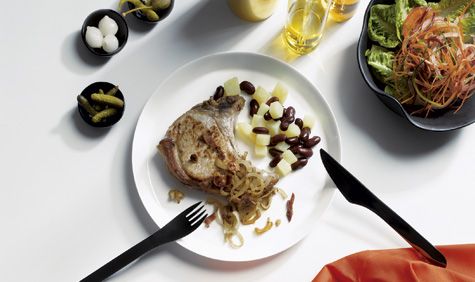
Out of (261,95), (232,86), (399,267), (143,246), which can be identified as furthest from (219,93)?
(399,267)

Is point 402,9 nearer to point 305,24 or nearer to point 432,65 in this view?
point 432,65

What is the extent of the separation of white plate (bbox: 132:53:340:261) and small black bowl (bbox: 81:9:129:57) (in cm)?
25

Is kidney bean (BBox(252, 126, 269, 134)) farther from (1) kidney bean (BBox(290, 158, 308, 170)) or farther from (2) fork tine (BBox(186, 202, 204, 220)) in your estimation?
(2) fork tine (BBox(186, 202, 204, 220))

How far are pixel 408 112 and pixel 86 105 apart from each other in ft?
3.81

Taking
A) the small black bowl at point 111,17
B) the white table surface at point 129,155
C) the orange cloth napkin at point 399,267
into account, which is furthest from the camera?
the small black bowl at point 111,17

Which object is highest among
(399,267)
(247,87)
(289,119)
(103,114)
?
(103,114)

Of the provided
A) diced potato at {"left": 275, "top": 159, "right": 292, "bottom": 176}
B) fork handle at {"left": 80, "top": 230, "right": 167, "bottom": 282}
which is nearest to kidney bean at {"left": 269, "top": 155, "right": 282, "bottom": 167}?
diced potato at {"left": 275, "top": 159, "right": 292, "bottom": 176}

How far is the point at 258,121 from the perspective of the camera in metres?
2.11

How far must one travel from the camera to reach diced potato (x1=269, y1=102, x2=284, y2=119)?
2.10m

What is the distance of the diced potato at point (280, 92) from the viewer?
214 cm

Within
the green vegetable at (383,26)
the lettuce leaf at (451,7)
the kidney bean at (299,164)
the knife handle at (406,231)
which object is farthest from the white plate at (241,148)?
the lettuce leaf at (451,7)

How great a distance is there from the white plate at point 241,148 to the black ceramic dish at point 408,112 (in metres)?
0.19

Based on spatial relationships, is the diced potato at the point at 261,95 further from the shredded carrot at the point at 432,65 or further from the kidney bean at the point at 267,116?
the shredded carrot at the point at 432,65

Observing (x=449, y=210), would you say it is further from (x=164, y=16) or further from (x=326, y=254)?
(x=164, y=16)
